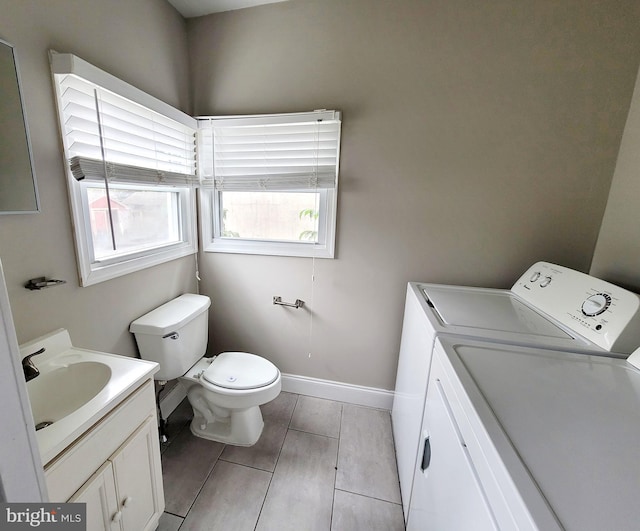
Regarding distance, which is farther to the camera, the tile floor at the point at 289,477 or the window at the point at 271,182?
the window at the point at 271,182

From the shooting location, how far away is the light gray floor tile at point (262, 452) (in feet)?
4.89

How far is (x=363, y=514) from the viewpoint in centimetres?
126

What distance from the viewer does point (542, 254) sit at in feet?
4.94

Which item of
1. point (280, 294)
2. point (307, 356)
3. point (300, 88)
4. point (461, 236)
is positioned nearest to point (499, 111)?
point (461, 236)

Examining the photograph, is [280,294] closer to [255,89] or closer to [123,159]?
[123,159]

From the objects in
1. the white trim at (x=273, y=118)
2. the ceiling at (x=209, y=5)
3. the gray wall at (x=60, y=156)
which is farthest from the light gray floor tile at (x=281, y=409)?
the ceiling at (x=209, y=5)

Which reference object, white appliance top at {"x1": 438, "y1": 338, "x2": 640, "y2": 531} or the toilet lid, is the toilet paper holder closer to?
the toilet lid

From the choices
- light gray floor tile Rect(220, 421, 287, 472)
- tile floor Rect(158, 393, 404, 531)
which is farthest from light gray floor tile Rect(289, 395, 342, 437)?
light gray floor tile Rect(220, 421, 287, 472)

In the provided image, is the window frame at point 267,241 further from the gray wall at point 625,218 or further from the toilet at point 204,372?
the gray wall at point 625,218

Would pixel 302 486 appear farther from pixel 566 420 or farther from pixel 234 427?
pixel 566 420

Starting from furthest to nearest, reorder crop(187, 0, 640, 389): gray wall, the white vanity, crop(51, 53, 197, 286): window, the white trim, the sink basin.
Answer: the white trim → crop(187, 0, 640, 389): gray wall → crop(51, 53, 197, 286): window → the sink basin → the white vanity

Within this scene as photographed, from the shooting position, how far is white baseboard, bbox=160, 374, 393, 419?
1875mm

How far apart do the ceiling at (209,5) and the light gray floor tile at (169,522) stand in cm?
266

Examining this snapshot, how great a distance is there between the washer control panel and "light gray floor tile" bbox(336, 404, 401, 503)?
1140mm
